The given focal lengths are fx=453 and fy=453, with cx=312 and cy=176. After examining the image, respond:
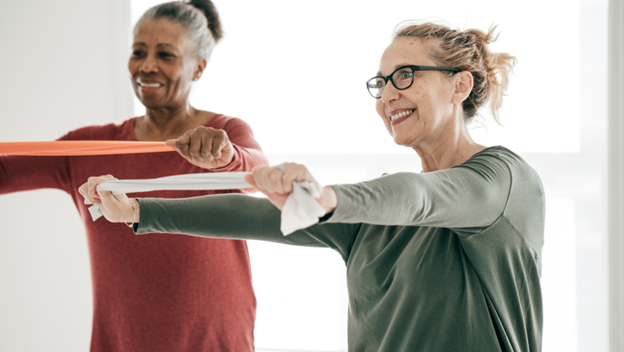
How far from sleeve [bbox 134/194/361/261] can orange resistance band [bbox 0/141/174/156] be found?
36 centimetres

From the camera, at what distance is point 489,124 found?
2635mm

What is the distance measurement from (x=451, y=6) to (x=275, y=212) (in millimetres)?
1936

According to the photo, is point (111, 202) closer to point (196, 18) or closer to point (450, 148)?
point (450, 148)

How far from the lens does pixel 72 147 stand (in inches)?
58.2

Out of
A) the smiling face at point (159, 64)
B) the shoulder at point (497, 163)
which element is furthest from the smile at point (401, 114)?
the smiling face at point (159, 64)

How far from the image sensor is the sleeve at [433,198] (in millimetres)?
742

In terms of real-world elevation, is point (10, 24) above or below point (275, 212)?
above

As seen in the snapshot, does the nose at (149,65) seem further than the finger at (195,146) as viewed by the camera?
Yes

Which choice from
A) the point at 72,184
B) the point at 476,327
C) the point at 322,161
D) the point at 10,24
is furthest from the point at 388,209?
the point at 10,24

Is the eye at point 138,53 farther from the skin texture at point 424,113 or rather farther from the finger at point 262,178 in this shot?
the finger at point 262,178

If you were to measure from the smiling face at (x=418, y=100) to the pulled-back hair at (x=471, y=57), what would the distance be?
28 mm

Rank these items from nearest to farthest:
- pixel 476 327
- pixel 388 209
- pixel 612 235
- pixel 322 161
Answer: pixel 388 209
pixel 476 327
pixel 612 235
pixel 322 161

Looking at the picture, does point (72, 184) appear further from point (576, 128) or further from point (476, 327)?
point (576, 128)

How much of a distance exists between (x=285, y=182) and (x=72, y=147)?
1.06 meters
